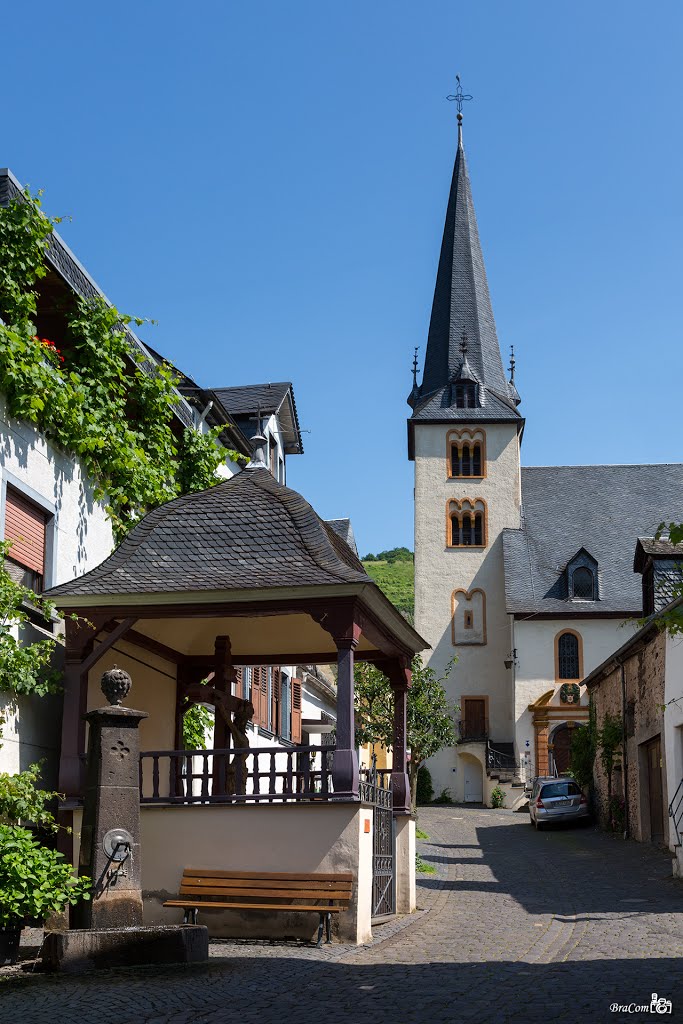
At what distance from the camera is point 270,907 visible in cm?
1180

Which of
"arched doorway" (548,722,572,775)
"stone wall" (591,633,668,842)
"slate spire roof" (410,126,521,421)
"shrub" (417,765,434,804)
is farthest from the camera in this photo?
"slate spire roof" (410,126,521,421)

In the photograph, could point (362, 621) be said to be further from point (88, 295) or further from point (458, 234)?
point (458, 234)

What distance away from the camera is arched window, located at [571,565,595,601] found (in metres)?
52.2

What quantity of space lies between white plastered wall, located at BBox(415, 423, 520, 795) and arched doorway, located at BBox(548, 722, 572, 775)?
→ 2464 mm

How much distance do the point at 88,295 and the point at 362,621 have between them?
6031mm

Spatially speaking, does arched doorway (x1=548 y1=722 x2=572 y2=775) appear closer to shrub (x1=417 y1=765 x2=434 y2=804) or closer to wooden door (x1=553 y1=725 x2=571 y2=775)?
wooden door (x1=553 y1=725 x2=571 y2=775)

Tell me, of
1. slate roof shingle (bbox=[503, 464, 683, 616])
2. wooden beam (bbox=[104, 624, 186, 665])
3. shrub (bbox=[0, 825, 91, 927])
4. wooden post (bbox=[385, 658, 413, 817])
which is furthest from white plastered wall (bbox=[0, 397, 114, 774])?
slate roof shingle (bbox=[503, 464, 683, 616])

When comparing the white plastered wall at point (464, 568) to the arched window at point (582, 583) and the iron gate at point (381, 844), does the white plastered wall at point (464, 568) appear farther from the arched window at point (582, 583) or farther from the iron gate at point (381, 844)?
the iron gate at point (381, 844)

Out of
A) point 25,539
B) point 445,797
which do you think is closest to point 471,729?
point 445,797

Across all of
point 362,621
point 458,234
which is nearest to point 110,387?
point 362,621

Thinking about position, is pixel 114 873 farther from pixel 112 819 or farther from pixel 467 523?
pixel 467 523

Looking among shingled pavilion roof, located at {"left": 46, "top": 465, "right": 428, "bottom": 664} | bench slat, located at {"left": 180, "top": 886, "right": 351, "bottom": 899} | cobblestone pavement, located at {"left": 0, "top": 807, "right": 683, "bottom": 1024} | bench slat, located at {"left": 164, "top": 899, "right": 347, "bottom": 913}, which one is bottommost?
cobblestone pavement, located at {"left": 0, "top": 807, "right": 683, "bottom": 1024}

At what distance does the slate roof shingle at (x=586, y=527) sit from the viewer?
171 ft

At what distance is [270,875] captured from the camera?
12.0 meters
